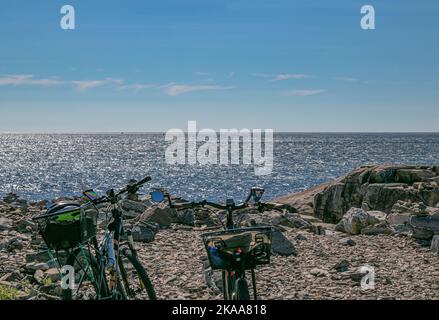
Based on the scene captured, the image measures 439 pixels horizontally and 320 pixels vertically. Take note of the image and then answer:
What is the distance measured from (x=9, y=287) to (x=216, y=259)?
14.7ft

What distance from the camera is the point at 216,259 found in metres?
5.30

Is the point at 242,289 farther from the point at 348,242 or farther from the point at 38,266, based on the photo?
the point at 348,242

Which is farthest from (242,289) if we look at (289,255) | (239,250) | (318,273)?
(289,255)

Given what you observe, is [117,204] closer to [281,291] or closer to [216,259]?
[216,259]

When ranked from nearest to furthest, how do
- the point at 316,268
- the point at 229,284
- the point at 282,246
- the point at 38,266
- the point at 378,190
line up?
the point at 229,284
the point at 38,266
the point at 316,268
the point at 282,246
the point at 378,190

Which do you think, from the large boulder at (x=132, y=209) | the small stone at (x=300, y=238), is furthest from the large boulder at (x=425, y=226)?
the large boulder at (x=132, y=209)

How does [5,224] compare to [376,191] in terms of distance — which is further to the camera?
[376,191]

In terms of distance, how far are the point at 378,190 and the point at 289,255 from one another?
9.98 m

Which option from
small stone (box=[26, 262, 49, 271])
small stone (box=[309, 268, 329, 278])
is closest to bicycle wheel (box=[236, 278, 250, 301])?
small stone (box=[309, 268, 329, 278])

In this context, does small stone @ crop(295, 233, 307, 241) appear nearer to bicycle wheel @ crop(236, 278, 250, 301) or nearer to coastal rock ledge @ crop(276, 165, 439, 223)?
coastal rock ledge @ crop(276, 165, 439, 223)

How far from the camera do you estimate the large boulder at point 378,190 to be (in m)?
19.2

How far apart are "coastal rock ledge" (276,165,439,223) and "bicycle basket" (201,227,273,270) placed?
14.3 metres

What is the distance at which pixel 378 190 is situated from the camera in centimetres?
2033
